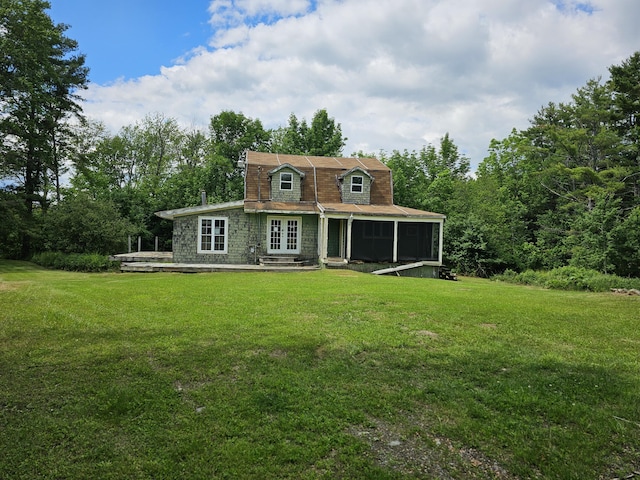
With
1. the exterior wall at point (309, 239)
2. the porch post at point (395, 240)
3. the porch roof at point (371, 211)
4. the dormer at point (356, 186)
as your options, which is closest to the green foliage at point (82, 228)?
the exterior wall at point (309, 239)

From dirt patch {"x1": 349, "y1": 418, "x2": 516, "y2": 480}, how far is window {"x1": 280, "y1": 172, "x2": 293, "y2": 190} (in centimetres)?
1943

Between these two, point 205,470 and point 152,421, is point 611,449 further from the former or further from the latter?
point 152,421

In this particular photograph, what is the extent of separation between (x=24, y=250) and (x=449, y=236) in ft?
89.0

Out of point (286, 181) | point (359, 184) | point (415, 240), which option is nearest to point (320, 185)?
point (286, 181)

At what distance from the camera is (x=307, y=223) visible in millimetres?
21547

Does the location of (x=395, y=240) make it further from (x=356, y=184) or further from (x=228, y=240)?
(x=228, y=240)

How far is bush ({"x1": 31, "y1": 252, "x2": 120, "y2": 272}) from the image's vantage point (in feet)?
60.6

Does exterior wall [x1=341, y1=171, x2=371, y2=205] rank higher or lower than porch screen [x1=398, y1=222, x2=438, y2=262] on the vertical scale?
higher

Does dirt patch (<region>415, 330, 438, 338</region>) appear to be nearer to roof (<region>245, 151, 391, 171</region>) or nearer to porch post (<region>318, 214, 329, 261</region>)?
porch post (<region>318, 214, 329, 261</region>)

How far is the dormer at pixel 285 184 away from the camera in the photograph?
73.6 feet

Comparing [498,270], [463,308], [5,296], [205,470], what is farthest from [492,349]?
[498,270]

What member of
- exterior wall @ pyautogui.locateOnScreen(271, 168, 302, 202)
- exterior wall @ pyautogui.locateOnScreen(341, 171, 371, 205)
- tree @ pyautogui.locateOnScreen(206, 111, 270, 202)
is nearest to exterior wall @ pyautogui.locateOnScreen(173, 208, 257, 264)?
exterior wall @ pyautogui.locateOnScreen(271, 168, 302, 202)

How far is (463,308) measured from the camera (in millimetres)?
8859

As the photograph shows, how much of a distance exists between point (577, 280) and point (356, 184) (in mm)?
11857
